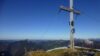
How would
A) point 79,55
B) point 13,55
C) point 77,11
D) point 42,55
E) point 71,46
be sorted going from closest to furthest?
point 42,55
point 79,55
point 71,46
point 77,11
point 13,55

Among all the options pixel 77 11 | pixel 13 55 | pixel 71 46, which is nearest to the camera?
pixel 71 46

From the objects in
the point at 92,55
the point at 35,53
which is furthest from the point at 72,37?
the point at 35,53

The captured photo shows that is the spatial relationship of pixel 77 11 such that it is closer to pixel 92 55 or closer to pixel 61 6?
pixel 61 6

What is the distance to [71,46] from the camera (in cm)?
3061

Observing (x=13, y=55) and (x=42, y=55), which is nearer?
(x=42, y=55)

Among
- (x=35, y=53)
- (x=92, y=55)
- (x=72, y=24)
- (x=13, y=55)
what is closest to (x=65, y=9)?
(x=72, y=24)

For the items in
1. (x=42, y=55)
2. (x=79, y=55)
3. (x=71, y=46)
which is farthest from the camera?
(x=71, y=46)

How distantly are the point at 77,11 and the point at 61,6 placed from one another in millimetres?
2852

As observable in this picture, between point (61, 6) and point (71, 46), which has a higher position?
point (61, 6)

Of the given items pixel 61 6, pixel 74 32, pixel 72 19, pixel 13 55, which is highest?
pixel 61 6

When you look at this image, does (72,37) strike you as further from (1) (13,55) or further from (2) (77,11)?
(1) (13,55)

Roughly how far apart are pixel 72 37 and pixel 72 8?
4636 millimetres

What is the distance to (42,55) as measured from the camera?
67.2 feet

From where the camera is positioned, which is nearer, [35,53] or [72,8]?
[35,53]
